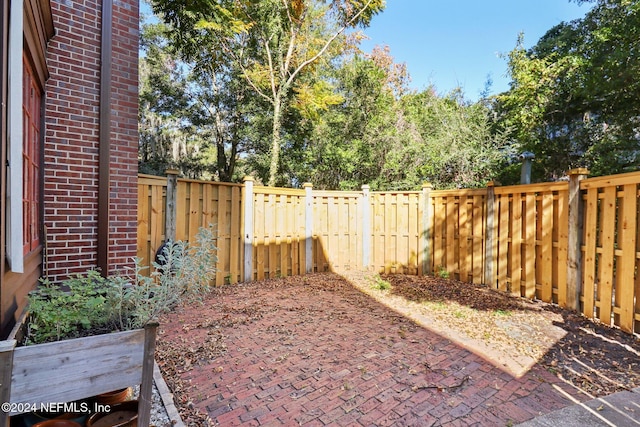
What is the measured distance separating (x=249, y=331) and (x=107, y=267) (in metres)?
1.65

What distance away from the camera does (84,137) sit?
318cm

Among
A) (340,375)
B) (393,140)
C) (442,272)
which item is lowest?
(340,375)

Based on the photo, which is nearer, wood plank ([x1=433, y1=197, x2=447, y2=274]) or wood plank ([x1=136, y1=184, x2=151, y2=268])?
wood plank ([x1=136, y1=184, x2=151, y2=268])

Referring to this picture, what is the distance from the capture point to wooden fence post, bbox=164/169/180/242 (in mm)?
4676

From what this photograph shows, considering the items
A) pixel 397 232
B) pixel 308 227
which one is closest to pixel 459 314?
pixel 397 232

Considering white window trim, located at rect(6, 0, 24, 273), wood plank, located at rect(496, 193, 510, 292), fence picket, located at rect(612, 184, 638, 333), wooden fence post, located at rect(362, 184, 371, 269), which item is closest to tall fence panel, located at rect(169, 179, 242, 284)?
wooden fence post, located at rect(362, 184, 371, 269)

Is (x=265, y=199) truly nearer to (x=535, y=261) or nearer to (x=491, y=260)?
(x=491, y=260)

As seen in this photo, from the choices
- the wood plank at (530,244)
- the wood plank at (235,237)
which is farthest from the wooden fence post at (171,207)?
the wood plank at (530,244)

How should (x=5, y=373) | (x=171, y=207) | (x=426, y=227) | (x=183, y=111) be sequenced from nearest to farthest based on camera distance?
(x=5, y=373), (x=171, y=207), (x=426, y=227), (x=183, y=111)

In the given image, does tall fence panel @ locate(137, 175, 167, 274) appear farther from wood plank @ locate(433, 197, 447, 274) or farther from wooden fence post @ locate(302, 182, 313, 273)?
wood plank @ locate(433, 197, 447, 274)

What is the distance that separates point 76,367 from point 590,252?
16.8 ft

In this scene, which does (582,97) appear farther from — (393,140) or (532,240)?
(532,240)

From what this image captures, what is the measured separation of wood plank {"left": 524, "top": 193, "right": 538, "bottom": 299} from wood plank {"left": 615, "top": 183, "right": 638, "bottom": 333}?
119cm

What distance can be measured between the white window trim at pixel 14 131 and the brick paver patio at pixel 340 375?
5.11 ft
